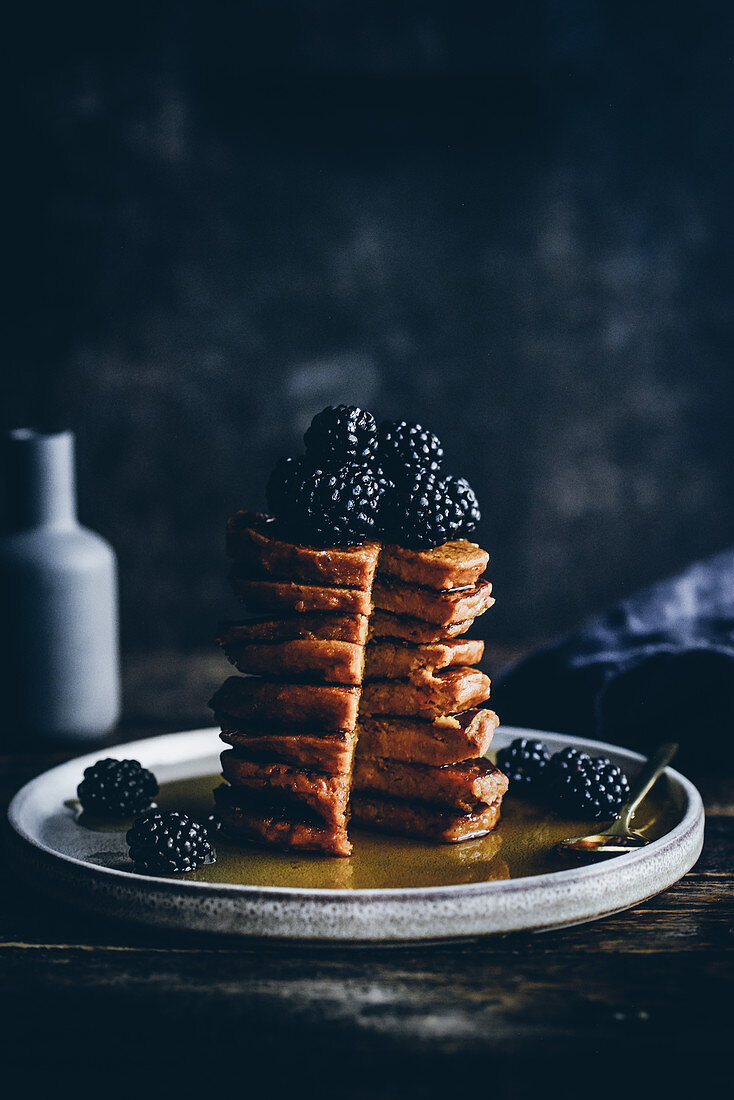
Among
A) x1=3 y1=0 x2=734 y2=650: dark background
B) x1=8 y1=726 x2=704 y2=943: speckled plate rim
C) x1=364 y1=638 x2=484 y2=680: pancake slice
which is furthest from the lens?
x1=3 y1=0 x2=734 y2=650: dark background

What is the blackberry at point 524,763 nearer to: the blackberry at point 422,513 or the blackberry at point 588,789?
the blackberry at point 588,789

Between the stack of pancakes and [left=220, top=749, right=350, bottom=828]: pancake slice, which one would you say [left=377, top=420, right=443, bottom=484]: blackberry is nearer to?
the stack of pancakes

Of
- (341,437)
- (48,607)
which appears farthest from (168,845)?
(48,607)

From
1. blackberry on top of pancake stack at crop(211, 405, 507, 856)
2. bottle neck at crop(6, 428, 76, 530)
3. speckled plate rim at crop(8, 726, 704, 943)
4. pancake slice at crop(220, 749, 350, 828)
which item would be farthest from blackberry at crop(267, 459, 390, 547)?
bottle neck at crop(6, 428, 76, 530)

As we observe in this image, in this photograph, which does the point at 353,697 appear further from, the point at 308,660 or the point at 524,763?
the point at 524,763

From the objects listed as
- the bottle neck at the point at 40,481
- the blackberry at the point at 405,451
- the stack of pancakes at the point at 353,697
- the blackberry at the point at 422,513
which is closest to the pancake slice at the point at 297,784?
the stack of pancakes at the point at 353,697

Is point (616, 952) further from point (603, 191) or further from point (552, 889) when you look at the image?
point (603, 191)

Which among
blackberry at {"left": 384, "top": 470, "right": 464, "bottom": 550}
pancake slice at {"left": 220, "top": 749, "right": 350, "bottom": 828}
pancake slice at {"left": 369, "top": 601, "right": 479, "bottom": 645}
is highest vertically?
blackberry at {"left": 384, "top": 470, "right": 464, "bottom": 550}
